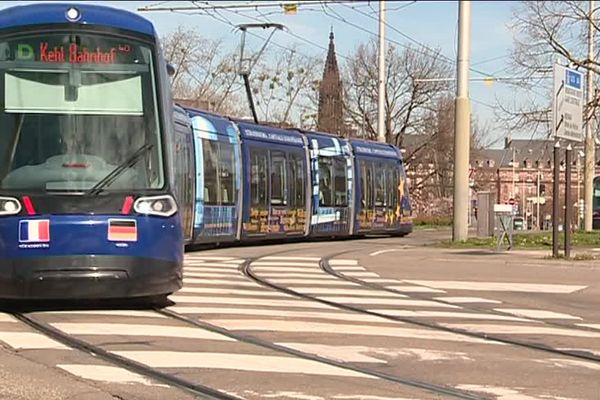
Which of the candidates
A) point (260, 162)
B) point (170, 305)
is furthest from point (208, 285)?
point (260, 162)

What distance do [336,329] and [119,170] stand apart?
2915 millimetres

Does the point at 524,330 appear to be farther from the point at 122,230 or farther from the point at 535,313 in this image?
the point at 122,230

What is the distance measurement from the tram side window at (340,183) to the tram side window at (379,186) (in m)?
2.38

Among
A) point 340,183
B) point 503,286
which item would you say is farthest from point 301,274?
point 340,183

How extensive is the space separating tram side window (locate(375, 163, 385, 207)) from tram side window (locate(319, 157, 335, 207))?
3380 mm

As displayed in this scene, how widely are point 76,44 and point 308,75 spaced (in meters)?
51.6

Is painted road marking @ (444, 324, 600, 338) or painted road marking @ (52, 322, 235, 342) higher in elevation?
painted road marking @ (52, 322, 235, 342)

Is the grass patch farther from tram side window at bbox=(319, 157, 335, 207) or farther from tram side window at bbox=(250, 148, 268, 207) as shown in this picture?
tram side window at bbox=(250, 148, 268, 207)

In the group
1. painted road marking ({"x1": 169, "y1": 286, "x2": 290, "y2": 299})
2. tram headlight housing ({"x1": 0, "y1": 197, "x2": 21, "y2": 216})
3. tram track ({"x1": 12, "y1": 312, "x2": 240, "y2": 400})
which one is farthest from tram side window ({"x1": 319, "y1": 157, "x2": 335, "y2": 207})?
tram headlight housing ({"x1": 0, "y1": 197, "x2": 21, "y2": 216})

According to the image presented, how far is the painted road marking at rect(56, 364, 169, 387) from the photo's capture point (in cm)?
789

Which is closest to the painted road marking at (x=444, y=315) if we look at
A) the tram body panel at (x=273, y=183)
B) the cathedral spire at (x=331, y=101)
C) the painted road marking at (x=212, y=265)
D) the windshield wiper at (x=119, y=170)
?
the windshield wiper at (x=119, y=170)

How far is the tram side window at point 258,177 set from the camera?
26.3 m

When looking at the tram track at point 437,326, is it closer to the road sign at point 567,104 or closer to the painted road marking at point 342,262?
the painted road marking at point 342,262

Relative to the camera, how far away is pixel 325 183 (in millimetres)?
30391
